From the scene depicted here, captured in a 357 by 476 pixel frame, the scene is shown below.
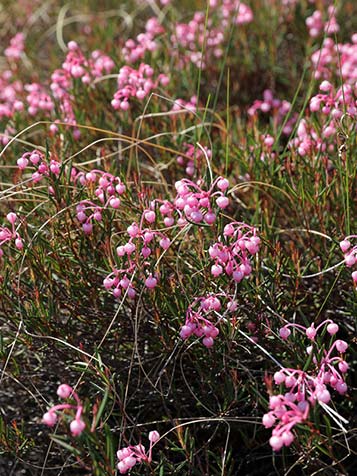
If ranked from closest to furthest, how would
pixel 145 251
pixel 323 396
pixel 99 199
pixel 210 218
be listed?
pixel 323 396
pixel 210 218
pixel 145 251
pixel 99 199

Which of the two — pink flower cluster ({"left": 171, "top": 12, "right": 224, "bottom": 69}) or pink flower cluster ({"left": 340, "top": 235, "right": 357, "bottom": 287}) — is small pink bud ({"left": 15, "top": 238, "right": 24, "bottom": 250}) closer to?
pink flower cluster ({"left": 340, "top": 235, "right": 357, "bottom": 287})

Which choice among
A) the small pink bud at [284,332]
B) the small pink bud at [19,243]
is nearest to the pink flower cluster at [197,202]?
the small pink bud at [284,332]

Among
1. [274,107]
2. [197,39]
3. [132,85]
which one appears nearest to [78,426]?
[132,85]

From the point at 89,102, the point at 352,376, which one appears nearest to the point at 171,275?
the point at 352,376

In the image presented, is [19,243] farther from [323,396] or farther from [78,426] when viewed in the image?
[323,396]

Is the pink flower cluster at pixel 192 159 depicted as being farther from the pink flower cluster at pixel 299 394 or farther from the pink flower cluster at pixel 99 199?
the pink flower cluster at pixel 299 394

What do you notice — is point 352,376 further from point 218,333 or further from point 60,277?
point 60,277
